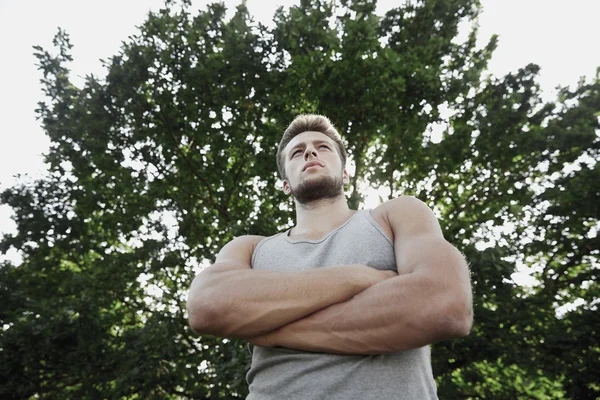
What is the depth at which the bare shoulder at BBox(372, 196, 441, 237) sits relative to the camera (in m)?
1.89

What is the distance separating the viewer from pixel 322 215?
240 cm

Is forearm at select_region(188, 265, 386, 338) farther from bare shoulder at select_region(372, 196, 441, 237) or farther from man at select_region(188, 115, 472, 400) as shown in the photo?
bare shoulder at select_region(372, 196, 441, 237)

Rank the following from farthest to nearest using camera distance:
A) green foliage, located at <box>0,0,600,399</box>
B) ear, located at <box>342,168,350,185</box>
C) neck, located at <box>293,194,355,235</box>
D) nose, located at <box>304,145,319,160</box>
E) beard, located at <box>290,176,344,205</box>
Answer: green foliage, located at <box>0,0,600,399</box> → ear, located at <box>342,168,350,185</box> → nose, located at <box>304,145,319,160</box> → beard, located at <box>290,176,344,205</box> → neck, located at <box>293,194,355,235</box>

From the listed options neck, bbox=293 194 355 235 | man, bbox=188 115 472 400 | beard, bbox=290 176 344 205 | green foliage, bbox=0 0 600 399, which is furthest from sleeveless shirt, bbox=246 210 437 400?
green foliage, bbox=0 0 600 399

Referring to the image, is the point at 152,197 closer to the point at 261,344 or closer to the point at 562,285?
the point at 261,344

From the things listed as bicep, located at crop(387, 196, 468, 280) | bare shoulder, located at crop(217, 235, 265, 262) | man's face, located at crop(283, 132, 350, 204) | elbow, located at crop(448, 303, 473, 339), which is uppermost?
man's face, located at crop(283, 132, 350, 204)

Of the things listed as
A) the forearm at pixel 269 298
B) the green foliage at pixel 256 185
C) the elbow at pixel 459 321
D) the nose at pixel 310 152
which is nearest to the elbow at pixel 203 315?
the forearm at pixel 269 298

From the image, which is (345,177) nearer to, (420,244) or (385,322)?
(420,244)

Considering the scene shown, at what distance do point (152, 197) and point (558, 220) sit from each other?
8.30 metres

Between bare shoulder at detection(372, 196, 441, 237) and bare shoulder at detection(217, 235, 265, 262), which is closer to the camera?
bare shoulder at detection(372, 196, 441, 237)

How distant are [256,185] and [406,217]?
796 cm

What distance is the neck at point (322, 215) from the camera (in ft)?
7.63

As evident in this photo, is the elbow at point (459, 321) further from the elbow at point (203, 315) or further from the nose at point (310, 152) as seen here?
the nose at point (310, 152)

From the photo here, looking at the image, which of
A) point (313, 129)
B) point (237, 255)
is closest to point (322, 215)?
point (237, 255)
